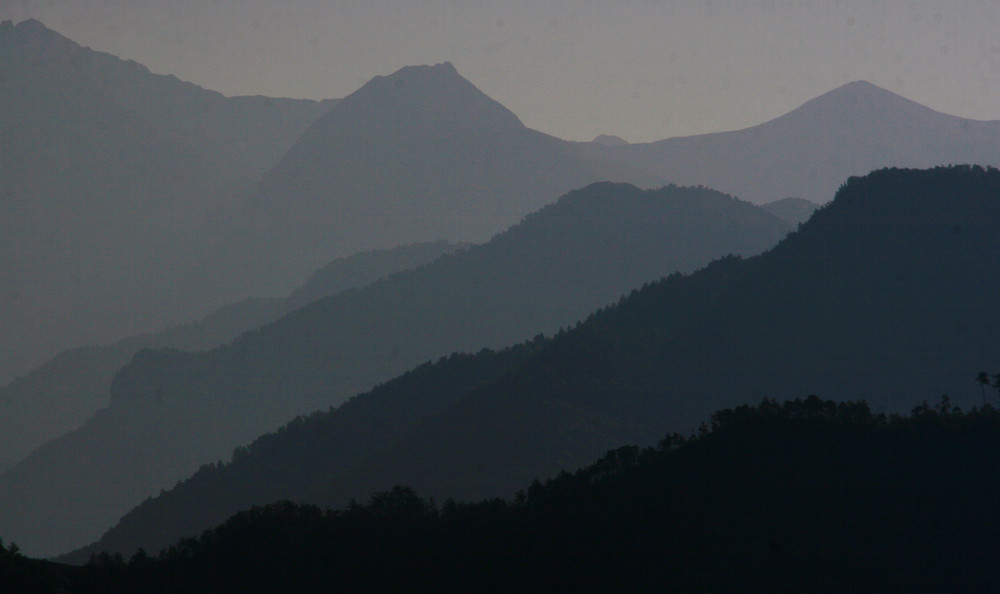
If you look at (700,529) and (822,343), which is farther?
(822,343)

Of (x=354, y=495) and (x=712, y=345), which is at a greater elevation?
(x=712, y=345)

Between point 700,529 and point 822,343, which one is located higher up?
point 822,343

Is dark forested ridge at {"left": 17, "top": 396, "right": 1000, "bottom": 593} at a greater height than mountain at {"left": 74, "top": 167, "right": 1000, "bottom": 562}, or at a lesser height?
lesser

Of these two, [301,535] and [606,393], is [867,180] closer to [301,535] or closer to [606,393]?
[606,393]

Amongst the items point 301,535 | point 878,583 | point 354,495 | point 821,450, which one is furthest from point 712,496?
point 354,495

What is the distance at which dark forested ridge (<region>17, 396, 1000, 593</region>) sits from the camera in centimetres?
8481

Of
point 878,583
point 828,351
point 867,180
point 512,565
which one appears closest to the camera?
point 878,583

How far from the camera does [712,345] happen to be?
19325 cm

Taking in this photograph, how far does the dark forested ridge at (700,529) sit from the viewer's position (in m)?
84.8

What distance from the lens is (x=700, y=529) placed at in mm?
93062

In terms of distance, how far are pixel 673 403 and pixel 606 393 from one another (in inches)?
531

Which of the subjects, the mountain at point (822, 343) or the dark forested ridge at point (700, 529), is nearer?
the dark forested ridge at point (700, 529)

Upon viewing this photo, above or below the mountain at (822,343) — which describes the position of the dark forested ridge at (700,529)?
below

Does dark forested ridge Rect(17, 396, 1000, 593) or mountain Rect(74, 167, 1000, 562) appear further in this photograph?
mountain Rect(74, 167, 1000, 562)
